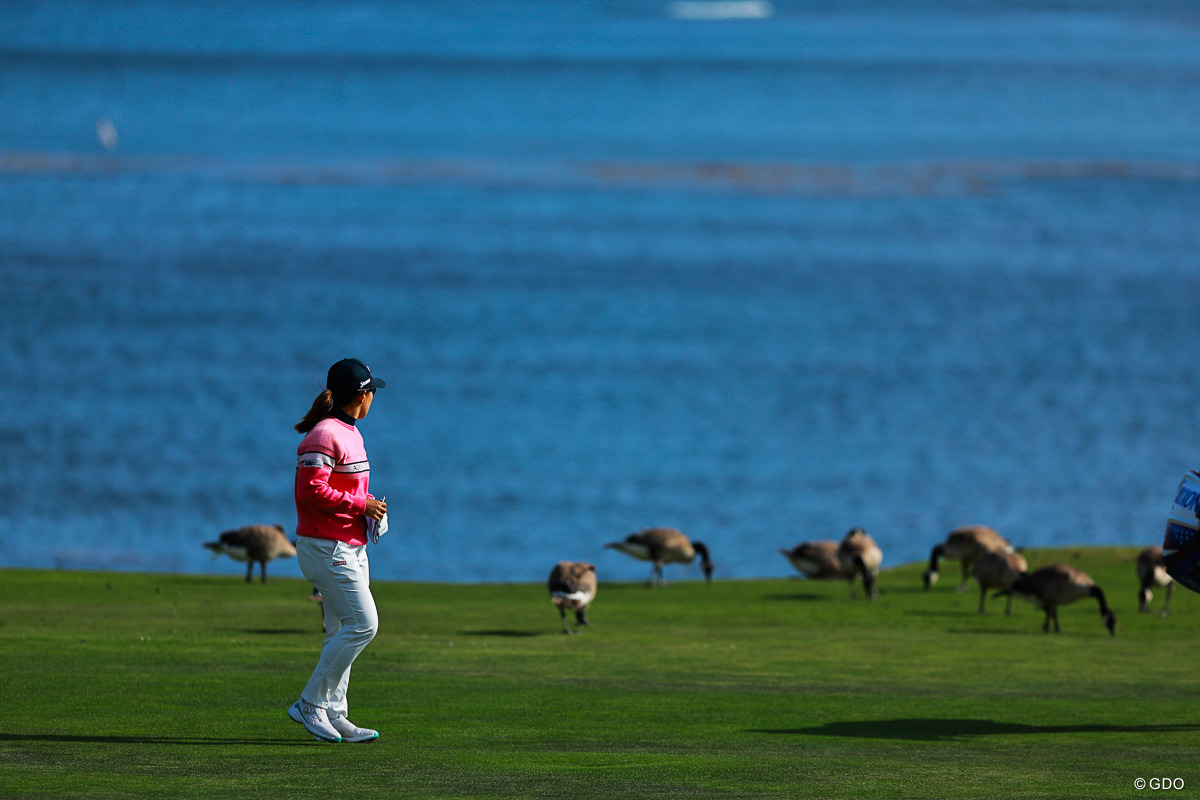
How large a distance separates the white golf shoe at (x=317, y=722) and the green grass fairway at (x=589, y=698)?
212 millimetres

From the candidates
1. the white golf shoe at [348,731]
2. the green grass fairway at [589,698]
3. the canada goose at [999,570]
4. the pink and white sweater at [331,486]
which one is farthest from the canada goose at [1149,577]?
the pink and white sweater at [331,486]

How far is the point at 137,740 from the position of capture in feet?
32.7

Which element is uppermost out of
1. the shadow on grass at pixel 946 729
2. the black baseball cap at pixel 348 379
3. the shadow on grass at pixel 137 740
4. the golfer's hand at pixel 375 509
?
the black baseball cap at pixel 348 379

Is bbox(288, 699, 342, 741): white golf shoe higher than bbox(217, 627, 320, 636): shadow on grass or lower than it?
lower

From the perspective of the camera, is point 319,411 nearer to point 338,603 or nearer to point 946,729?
point 338,603

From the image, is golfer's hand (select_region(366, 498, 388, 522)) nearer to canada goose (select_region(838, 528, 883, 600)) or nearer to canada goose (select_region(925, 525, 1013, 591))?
canada goose (select_region(838, 528, 883, 600))

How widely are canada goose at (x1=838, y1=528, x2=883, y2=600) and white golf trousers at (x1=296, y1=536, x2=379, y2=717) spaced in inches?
435

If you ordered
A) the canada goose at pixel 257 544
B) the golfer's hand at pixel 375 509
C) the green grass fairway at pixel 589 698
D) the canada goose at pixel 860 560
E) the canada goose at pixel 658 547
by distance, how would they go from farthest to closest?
1. the canada goose at pixel 658 547
2. the canada goose at pixel 860 560
3. the canada goose at pixel 257 544
4. the golfer's hand at pixel 375 509
5. the green grass fairway at pixel 589 698

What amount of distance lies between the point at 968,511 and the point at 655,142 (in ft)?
344

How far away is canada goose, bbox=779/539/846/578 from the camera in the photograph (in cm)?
2122

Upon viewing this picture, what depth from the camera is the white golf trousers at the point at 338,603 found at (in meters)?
9.83

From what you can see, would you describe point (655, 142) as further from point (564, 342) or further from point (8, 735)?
point (8, 735)

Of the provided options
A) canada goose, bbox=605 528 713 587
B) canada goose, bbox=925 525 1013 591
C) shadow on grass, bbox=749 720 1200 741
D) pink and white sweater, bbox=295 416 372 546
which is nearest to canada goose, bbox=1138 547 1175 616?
canada goose, bbox=925 525 1013 591

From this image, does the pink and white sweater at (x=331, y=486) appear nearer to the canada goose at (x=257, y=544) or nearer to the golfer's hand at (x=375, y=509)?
the golfer's hand at (x=375, y=509)
